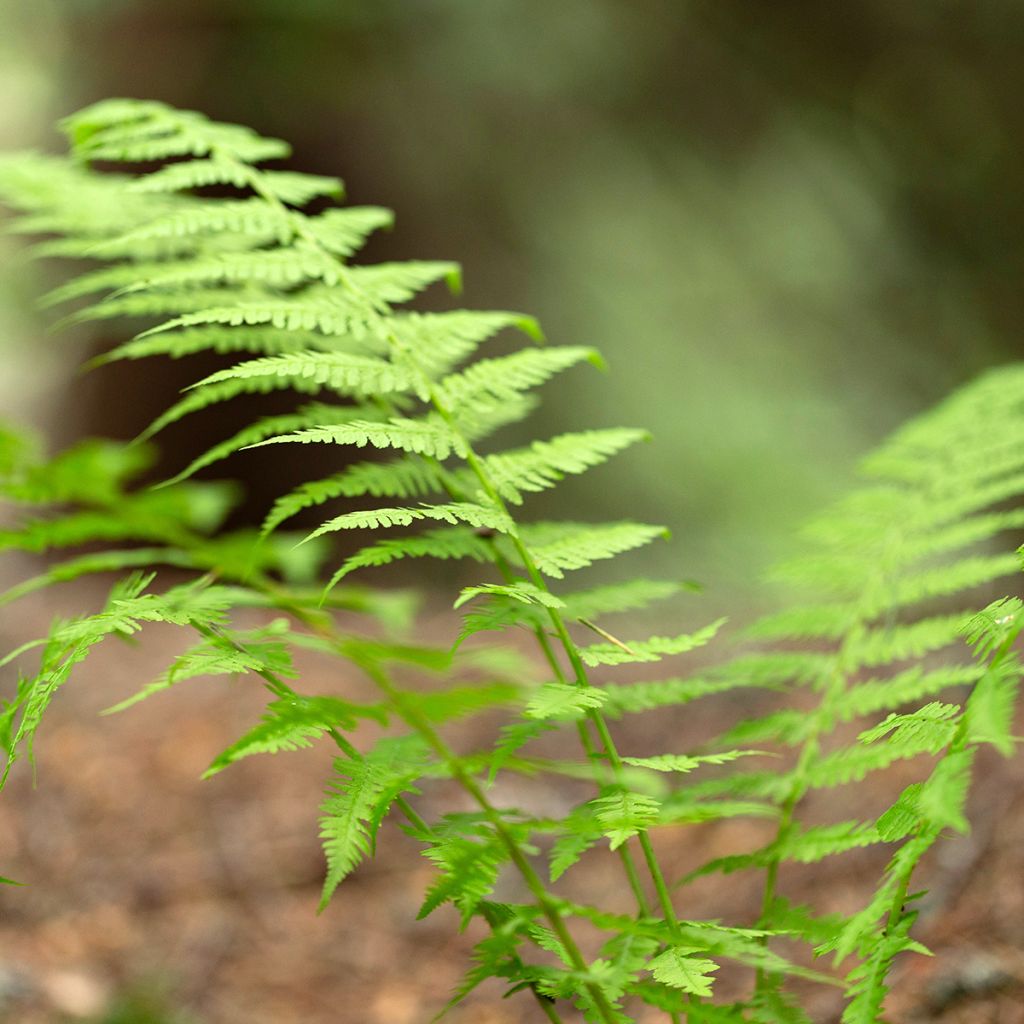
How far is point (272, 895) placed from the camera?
236cm

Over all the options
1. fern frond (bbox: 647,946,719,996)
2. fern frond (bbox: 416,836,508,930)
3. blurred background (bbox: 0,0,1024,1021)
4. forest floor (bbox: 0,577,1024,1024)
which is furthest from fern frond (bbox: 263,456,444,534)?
blurred background (bbox: 0,0,1024,1021)

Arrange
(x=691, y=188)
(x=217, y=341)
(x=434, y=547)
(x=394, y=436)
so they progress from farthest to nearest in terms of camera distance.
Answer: (x=691, y=188) → (x=217, y=341) → (x=434, y=547) → (x=394, y=436)

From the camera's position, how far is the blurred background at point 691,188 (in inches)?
167

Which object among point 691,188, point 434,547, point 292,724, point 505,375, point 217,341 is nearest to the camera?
point 292,724

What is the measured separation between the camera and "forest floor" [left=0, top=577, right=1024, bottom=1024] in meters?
1.72

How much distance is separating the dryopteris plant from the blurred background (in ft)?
8.35

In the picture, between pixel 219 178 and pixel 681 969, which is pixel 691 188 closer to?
pixel 219 178

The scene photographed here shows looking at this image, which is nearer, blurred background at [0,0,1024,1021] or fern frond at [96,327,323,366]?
fern frond at [96,327,323,366]

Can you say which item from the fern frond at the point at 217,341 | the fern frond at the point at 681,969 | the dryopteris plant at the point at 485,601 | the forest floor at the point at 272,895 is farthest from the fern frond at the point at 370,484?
the forest floor at the point at 272,895

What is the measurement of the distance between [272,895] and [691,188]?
339 cm

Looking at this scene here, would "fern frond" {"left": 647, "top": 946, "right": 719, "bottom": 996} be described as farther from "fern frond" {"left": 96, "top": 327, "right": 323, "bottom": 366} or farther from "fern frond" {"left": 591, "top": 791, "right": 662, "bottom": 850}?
"fern frond" {"left": 96, "top": 327, "right": 323, "bottom": 366}

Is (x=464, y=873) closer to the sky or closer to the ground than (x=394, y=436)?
closer to the ground

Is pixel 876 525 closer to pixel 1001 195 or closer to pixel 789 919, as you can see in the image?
pixel 789 919

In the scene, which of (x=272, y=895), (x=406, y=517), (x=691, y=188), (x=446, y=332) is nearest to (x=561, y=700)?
(x=406, y=517)
